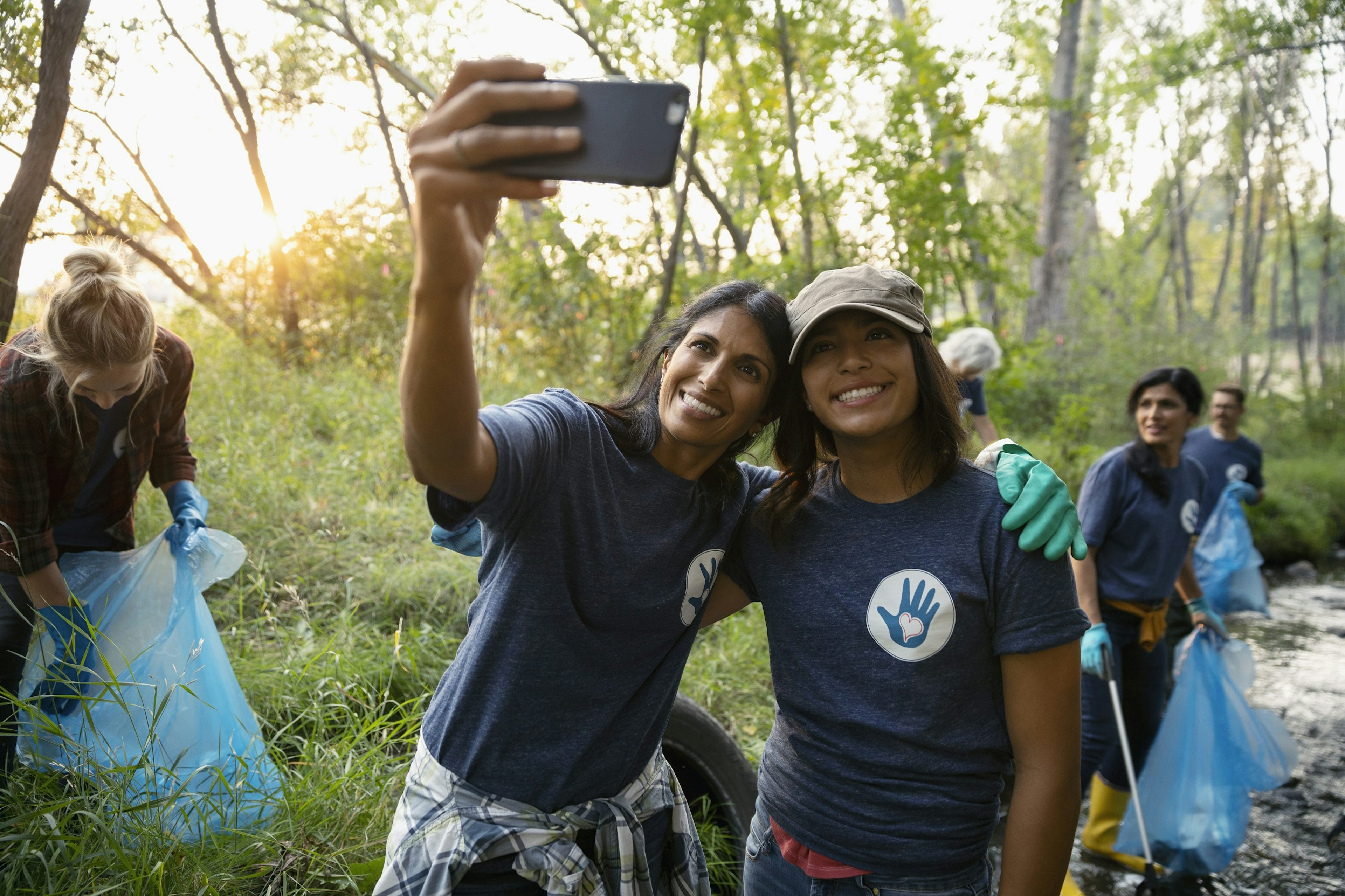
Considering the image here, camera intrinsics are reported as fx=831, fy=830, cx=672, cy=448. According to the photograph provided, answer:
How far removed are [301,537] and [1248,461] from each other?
6062 mm

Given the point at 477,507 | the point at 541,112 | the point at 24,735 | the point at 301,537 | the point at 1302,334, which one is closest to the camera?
the point at 541,112

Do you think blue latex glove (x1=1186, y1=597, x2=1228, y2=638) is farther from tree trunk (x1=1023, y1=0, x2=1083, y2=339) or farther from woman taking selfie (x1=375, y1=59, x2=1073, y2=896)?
tree trunk (x1=1023, y1=0, x2=1083, y2=339)

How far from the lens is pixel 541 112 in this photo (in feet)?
2.71

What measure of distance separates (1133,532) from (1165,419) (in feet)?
1.54

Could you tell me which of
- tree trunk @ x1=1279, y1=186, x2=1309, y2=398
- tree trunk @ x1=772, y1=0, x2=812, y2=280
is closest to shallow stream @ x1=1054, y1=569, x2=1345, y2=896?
tree trunk @ x1=772, y1=0, x2=812, y2=280

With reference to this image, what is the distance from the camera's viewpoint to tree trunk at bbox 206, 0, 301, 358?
13.7ft

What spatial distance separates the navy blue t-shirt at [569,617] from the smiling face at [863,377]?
0.29m

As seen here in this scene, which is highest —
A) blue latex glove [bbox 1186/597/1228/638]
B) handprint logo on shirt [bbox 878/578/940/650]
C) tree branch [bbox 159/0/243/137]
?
tree branch [bbox 159/0/243/137]

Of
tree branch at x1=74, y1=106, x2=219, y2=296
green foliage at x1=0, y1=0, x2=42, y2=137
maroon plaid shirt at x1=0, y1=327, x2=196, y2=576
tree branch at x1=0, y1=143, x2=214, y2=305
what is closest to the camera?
maroon plaid shirt at x1=0, y1=327, x2=196, y2=576

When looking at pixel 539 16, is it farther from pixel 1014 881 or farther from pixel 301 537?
pixel 1014 881

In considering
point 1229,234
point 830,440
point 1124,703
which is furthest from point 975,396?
point 1229,234

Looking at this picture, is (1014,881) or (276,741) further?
(276,741)

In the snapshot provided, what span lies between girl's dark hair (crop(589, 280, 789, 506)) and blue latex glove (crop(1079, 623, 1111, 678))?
2.15 metres

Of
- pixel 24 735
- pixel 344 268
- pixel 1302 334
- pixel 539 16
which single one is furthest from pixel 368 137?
pixel 1302 334
